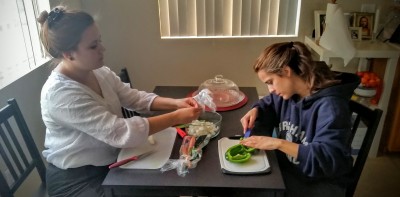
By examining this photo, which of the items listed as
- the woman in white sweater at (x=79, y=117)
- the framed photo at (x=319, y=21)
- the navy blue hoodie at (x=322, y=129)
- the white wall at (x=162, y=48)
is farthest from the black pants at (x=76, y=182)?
the framed photo at (x=319, y=21)

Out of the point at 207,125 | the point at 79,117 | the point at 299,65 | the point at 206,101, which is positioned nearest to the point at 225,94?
the point at 206,101

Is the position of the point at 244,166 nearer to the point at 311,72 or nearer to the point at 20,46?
the point at 311,72

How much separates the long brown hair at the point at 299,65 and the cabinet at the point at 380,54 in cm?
89

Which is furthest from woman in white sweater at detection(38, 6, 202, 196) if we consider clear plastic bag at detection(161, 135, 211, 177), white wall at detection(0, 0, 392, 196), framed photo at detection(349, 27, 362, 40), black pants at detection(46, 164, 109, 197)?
framed photo at detection(349, 27, 362, 40)

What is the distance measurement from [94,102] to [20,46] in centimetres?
86

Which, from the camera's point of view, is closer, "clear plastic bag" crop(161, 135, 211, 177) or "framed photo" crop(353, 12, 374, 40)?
"clear plastic bag" crop(161, 135, 211, 177)

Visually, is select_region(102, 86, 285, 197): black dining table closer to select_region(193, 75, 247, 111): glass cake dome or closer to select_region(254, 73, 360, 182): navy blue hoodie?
select_region(254, 73, 360, 182): navy blue hoodie

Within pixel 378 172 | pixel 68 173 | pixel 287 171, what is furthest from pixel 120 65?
pixel 378 172

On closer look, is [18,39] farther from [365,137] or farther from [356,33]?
[356,33]

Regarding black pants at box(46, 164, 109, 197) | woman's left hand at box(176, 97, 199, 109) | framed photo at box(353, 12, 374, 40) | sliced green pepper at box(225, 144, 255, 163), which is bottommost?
black pants at box(46, 164, 109, 197)

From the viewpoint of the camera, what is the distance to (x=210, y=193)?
0.97 m

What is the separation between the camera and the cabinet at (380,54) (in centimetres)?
196

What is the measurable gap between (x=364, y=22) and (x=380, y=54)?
0.34 m

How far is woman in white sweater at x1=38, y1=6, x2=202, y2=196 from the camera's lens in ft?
3.63
